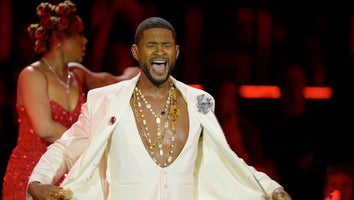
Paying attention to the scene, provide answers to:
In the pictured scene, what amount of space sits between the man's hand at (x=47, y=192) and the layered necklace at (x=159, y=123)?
1.42ft

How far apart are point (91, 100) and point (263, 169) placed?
2772 mm

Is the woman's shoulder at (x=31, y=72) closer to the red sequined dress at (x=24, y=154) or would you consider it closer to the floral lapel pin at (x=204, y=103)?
the red sequined dress at (x=24, y=154)

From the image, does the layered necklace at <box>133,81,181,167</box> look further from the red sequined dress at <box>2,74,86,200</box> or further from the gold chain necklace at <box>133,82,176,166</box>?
the red sequined dress at <box>2,74,86,200</box>

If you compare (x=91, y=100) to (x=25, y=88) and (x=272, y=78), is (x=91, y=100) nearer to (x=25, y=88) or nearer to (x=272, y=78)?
(x=25, y=88)

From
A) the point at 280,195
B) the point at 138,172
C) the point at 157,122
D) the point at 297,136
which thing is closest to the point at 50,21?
the point at 157,122

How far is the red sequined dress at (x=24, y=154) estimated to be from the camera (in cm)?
495

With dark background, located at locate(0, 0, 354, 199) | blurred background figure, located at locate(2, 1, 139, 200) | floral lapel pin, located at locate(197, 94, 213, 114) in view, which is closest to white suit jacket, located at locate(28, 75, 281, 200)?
floral lapel pin, located at locate(197, 94, 213, 114)

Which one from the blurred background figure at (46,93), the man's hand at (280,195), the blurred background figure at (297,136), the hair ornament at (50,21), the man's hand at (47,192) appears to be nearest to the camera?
the man's hand at (47,192)

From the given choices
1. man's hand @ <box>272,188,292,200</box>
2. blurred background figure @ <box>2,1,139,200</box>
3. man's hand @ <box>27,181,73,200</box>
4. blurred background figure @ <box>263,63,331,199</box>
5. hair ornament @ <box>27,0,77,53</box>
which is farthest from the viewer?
blurred background figure @ <box>263,63,331,199</box>

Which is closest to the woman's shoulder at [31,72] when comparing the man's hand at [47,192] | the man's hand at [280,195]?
the man's hand at [47,192]

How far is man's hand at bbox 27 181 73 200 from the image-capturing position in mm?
3660

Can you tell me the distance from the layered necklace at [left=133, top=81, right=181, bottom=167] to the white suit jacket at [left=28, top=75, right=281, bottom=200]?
0.20 feet

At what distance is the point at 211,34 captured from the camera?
7301 millimetres

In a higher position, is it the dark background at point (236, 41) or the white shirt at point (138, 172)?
the dark background at point (236, 41)
